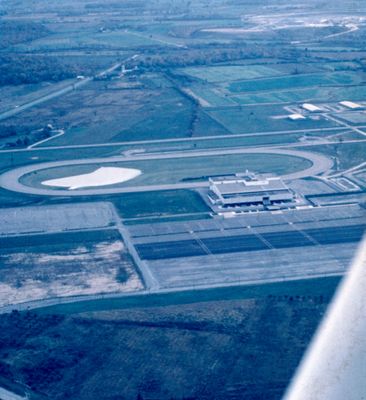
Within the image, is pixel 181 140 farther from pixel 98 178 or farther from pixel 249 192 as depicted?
pixel 249 192

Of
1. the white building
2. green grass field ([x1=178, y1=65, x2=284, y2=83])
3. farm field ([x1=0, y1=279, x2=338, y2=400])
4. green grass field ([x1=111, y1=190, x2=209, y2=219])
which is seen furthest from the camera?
green grass field ([x1=178, y1=65, x2=284, y2=83])

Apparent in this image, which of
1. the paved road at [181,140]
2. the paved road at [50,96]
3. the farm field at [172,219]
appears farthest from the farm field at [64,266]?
the paved road at [50,96]

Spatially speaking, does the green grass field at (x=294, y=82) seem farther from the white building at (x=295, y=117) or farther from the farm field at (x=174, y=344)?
the farm field at (x=174, y=344)

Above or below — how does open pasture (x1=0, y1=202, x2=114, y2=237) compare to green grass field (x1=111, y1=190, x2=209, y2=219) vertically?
above

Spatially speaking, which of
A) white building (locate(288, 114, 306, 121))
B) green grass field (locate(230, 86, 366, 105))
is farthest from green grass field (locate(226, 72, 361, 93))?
white building (locate(288, 114, 306, 121))

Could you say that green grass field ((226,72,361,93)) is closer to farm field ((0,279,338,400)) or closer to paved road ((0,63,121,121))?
paved road ((0,63,121,121))

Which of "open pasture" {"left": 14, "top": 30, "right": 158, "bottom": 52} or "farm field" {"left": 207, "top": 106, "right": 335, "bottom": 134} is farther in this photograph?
"open pasture" {"left": 14, "top": 30, "right": 158, "bottom": 52}
